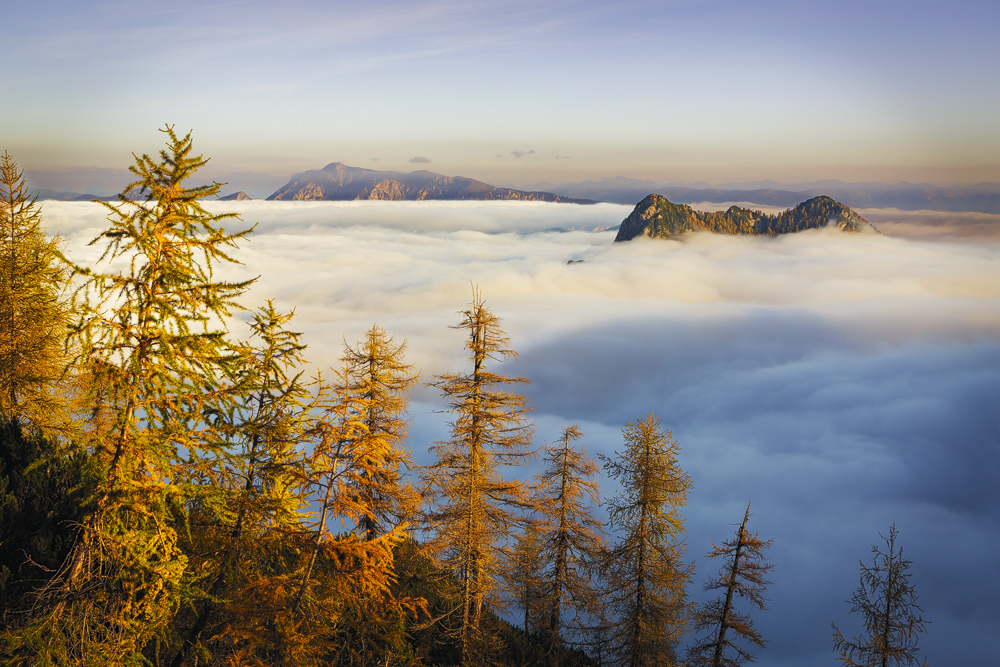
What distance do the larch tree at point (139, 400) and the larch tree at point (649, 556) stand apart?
14952 millimetres

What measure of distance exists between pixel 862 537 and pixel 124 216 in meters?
236

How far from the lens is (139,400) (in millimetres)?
6523

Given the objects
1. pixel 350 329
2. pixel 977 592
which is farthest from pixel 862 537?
pixel 350 329

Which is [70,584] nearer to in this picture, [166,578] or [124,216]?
[166,578]

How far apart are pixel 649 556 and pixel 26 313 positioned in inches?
Result: 801

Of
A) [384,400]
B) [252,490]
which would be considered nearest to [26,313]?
[384,400]

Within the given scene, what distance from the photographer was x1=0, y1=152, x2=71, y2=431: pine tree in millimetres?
15664

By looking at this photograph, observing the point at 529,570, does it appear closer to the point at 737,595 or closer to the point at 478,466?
the point at 737,595

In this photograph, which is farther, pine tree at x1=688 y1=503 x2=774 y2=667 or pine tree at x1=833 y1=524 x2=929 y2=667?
pine tree at x1=688 y1=503 x2=774 y2=667

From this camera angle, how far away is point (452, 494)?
1750 centimetres

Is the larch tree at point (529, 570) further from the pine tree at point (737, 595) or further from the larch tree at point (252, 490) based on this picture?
the larch tree at point (252, 490)

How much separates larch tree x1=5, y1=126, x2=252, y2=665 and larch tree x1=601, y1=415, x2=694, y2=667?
15.0 metres

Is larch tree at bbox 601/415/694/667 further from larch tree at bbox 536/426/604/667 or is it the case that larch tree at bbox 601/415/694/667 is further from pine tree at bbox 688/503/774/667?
larch tree at bbox 536/426/604/667

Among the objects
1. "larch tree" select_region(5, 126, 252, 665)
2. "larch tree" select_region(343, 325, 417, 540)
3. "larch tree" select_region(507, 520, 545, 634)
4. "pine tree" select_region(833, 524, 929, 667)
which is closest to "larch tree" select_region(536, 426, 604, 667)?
"larch tree" select_region(507, 520, 545, 634)
